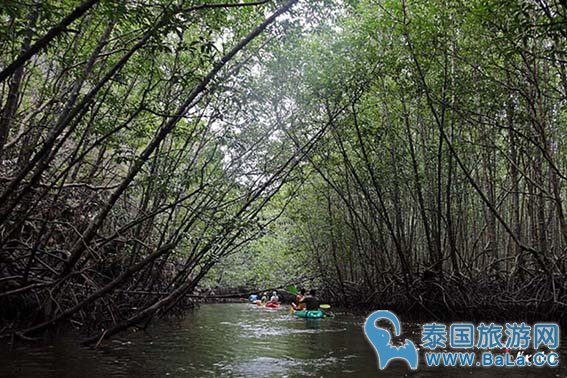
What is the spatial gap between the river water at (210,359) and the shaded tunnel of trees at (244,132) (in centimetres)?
31

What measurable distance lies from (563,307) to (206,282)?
16.8 meters

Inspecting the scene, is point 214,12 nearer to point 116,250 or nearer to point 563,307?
point 116,250

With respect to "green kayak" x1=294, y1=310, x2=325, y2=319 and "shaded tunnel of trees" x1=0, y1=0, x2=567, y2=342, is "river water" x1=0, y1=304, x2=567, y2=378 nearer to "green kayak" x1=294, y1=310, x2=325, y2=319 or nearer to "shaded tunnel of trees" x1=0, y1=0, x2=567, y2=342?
"shaded tunnel of trees" x1=0, y1=0, x2=567, y2=342

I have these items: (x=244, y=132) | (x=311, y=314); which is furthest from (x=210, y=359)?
(x=311, y=314)

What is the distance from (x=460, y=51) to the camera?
677 centimetres

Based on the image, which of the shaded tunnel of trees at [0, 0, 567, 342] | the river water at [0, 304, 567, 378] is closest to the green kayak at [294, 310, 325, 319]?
the shaded tunnel of trees at [0, 0, 567, 342]

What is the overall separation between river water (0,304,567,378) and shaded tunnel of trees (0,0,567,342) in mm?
310

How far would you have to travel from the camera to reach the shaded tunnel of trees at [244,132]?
4463 millimetres

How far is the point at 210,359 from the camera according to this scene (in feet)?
17.7

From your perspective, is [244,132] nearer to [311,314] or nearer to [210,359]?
[210,359]

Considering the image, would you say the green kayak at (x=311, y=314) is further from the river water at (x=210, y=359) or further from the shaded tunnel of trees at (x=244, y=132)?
the river water at (x=210, y=359)

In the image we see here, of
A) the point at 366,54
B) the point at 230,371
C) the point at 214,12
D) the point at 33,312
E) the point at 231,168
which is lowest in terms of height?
the point at 230,371

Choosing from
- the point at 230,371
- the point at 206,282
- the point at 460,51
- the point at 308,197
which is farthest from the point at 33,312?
the point at 206,282

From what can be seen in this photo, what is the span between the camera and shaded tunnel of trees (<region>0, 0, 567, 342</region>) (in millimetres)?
4463
